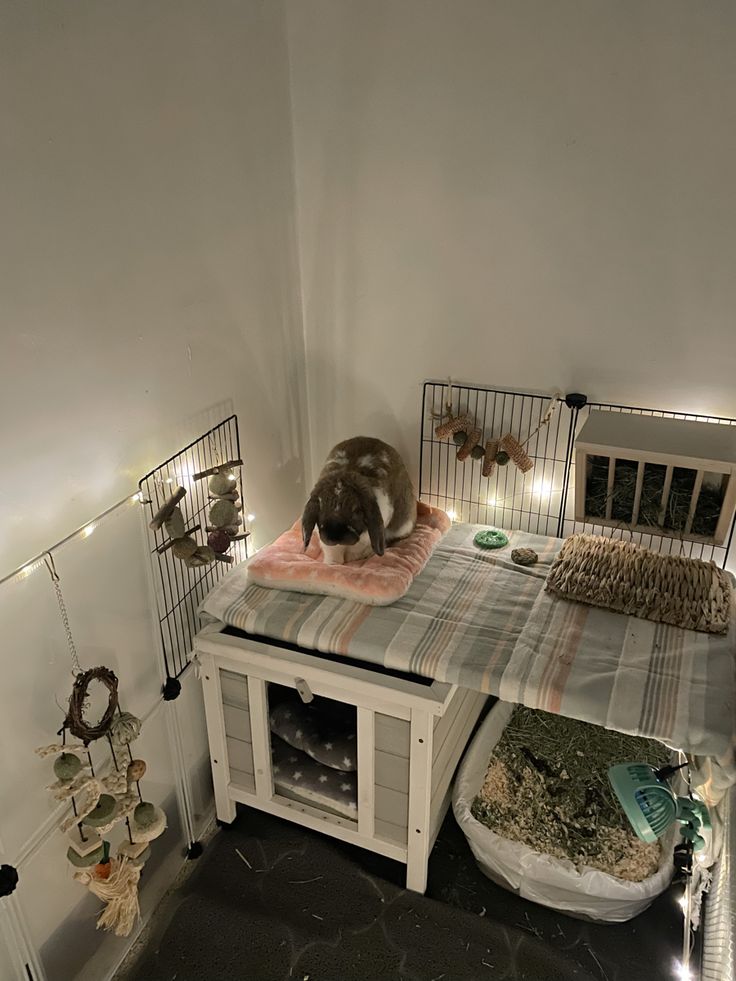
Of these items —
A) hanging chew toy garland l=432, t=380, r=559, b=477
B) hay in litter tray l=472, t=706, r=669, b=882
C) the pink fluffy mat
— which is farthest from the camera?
hanging chew toy garland l=432, t=380, r=559, b=477

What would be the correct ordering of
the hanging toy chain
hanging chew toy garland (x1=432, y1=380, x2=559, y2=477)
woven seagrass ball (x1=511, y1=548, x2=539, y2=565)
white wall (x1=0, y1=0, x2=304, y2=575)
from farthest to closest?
1. hanging chew toy garland (x1=432, y1=380, x2=559, y2=477)
2. woven seagrass ball (x1=511, y1=548, x2=539, y2=565)
3. the hanging toy chain
4. white wall (x1=0, y1=0, x2=304, y2=575)

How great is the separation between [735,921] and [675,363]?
54.2 inches

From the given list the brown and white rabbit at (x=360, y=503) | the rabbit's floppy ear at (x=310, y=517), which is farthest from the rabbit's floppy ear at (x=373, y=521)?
the rabbit's floppy ear at (x=310, y=517)

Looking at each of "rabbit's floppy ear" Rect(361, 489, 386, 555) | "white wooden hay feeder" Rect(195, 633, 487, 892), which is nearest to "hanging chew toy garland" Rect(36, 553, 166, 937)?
"white wooden hay feeder" Rect(195, 633, 487, 892)

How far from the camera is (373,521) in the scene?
7.13 ft

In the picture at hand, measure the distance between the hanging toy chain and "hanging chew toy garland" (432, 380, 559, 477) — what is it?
126 centimetres

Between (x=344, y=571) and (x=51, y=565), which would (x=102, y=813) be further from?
(x=344, y=571)

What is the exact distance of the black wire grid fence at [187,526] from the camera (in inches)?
77.6

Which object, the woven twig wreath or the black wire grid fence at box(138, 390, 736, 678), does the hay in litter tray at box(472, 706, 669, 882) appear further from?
the woven twig wreath

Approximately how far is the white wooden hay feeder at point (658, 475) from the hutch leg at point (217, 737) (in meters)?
1.12

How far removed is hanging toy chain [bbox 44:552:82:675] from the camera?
161 centimetres

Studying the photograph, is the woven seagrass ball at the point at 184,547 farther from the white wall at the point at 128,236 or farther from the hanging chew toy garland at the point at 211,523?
the white wall at the point at 128,236

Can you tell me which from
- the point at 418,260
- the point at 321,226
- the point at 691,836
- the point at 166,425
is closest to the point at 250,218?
the point at 321,226

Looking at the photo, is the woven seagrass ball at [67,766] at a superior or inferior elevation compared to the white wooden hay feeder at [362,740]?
superior
